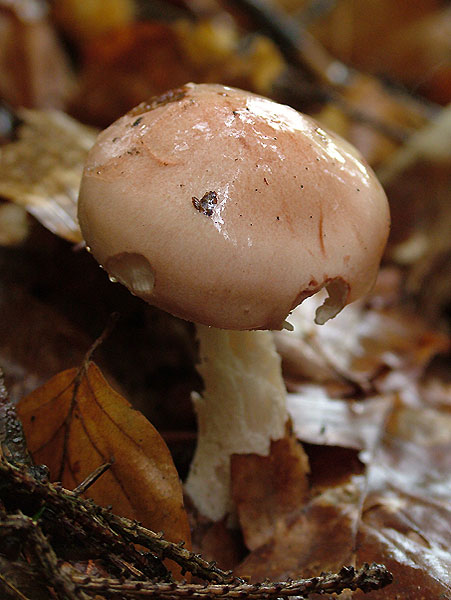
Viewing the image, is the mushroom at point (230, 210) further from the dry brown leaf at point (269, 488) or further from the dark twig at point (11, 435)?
the dry brown leaf at point (269, 488)

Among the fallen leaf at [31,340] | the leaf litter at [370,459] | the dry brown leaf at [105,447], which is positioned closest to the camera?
the dry brown leaf at [105,447]

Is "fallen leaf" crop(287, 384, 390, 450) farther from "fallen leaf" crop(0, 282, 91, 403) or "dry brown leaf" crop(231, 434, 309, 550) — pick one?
"fallen leaf" crop(0, 282, 91, 403)

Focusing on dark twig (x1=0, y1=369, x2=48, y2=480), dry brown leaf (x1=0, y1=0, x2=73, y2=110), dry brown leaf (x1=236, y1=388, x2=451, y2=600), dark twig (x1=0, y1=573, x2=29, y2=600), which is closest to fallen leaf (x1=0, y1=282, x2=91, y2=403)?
dark twig (x1=0, y1=369, x2=48, y2=480)

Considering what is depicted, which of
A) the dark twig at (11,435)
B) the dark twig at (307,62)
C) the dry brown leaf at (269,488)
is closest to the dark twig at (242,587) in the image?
the dark twig at (11,435)

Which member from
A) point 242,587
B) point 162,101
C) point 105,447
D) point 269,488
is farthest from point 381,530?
point 162,101

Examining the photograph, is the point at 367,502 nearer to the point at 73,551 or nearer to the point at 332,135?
the point at 73,551

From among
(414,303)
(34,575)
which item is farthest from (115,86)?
(34,575)
